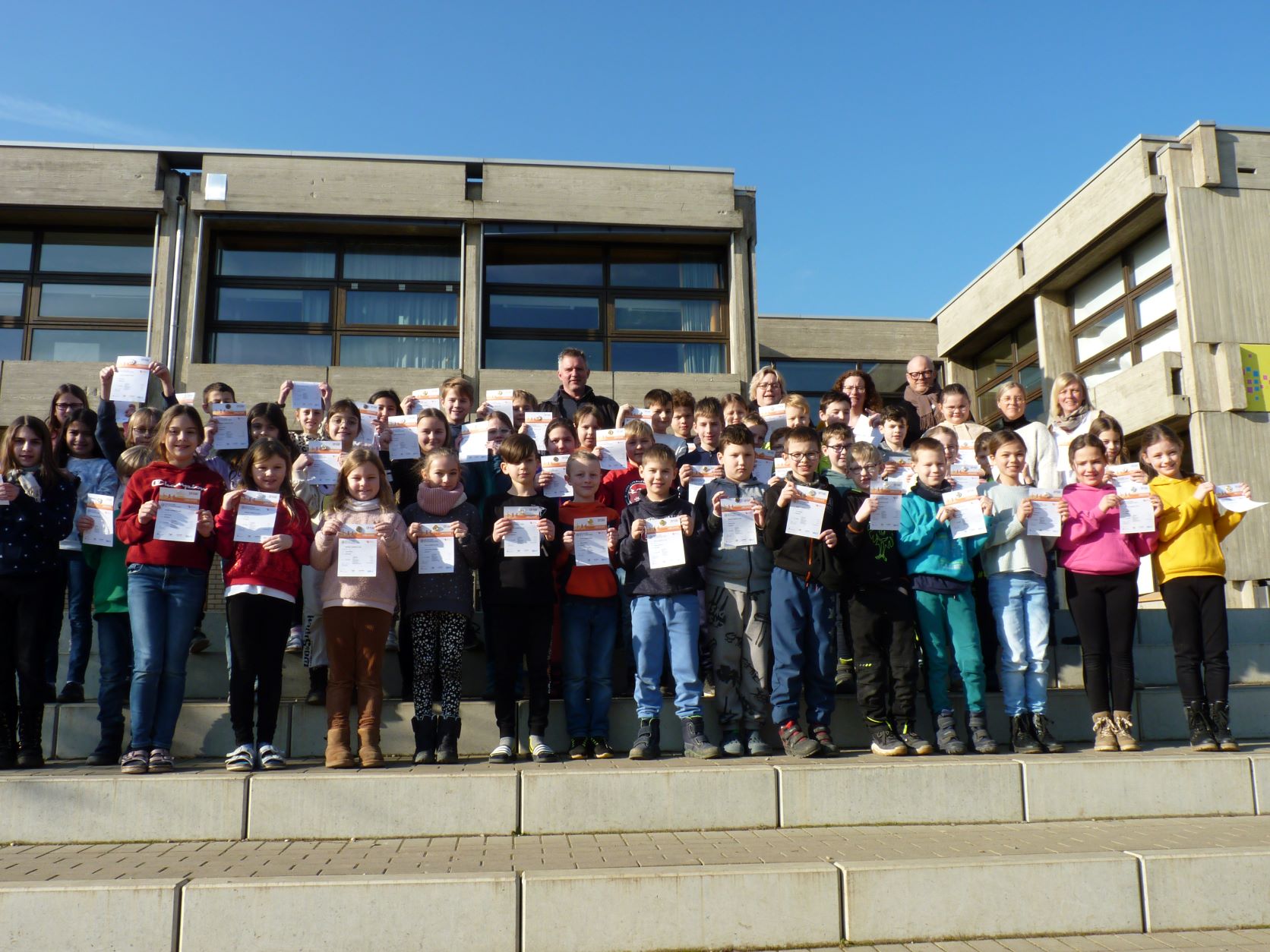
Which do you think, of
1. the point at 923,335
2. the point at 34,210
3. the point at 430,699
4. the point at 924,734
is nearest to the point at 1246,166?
the point at 923,335

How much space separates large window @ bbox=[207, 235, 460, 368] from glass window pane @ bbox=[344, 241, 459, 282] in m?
0.01

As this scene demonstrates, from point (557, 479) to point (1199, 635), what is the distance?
3.98 metres

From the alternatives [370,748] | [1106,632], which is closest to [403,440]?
[370,748]

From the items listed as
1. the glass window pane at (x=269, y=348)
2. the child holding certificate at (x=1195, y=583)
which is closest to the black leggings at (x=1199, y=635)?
the child holding certificate at (x=1195, y=583)

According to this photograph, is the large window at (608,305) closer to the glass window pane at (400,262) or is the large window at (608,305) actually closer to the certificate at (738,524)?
the glass window pane at (400,262)

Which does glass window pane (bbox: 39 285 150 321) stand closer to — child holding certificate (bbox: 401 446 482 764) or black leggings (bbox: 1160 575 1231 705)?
child holding certificate (bbox: 401 446 482 764)

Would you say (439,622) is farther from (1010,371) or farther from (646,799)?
(1010,371)

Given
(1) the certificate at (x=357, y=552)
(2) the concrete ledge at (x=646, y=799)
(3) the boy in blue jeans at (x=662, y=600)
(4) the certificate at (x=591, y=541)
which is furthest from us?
(4) the certificate at (x=591, y=541)

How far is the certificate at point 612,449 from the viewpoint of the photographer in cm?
704

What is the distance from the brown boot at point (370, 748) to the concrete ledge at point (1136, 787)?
11.0 feet

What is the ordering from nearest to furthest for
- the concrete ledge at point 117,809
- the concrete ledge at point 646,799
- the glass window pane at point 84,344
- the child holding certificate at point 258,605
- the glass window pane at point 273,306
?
the concrete ledge at point 117,809 → the concrete ledge at point 646,799 → the child holding certificate at point 258,605 → the glass window pane at point 84,344 → the glass window pane at point 273,306

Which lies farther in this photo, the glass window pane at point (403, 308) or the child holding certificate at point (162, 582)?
the glass window pane at point (403, 308)

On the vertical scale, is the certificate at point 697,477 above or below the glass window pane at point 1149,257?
below

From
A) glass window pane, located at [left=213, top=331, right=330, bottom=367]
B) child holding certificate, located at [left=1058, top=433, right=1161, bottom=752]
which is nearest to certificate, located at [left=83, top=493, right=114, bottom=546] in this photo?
child holding certificate, located at [left=1058, top=433, right=1161, bottom=752]
